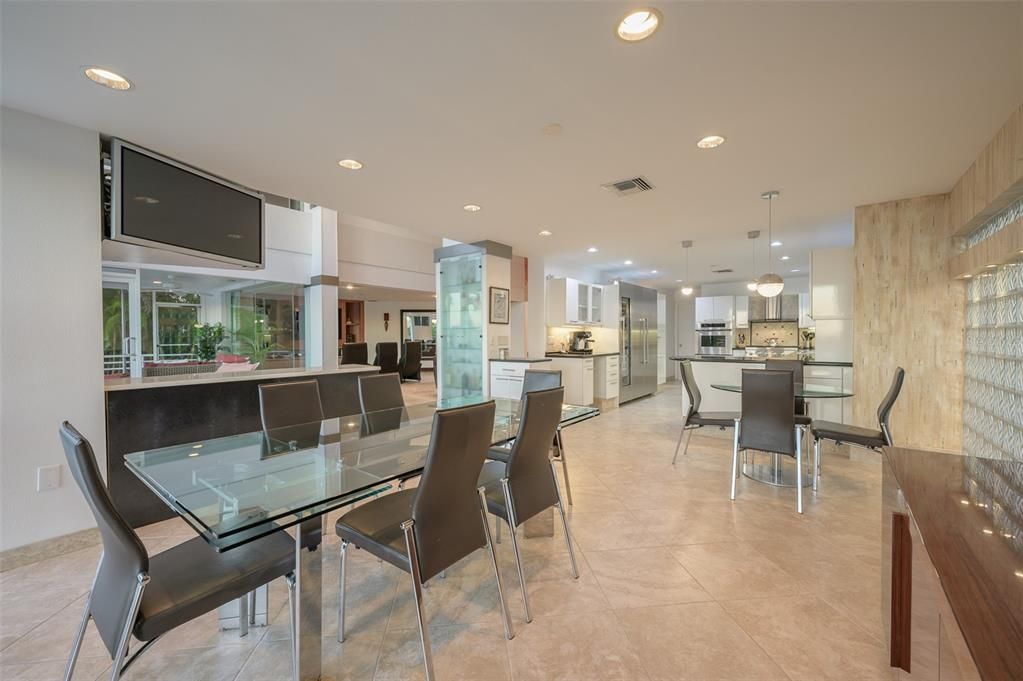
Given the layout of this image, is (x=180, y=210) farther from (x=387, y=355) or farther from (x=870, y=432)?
(x=387, y=355)

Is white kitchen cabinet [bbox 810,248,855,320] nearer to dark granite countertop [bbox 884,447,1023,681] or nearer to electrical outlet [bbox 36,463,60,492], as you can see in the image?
dark granite countertop [bbox 884,447,1023,681]

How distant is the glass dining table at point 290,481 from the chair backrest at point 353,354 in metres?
5.42

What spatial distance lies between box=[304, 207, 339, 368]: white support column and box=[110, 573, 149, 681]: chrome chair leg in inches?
218

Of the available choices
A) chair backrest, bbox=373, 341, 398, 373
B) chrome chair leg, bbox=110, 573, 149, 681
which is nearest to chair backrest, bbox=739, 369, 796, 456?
chrome chair leg, bbox=110, 573, 149, 681

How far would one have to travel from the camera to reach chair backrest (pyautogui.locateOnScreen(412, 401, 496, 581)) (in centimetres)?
139

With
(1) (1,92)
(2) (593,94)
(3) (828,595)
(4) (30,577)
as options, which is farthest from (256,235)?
(3) (828,595)

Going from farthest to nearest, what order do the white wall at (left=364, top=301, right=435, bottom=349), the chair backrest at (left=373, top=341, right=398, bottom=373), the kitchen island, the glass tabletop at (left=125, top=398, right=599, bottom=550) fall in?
the white wall at (left=364, top=301, right=435, bottom=349)
the chair backrest at (left=373, top=341, right=398, bottom=373)
the kitchen island
the glass tabletop at (left=125, top=398, right=599, bottom=550)

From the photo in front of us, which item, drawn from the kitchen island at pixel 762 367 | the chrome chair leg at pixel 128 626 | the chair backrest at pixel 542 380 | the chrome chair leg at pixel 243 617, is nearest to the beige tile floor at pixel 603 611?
the chrome chair leg at pixel 243 617

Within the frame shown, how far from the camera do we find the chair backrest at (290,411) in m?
2.30

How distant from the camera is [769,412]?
3.03 meters

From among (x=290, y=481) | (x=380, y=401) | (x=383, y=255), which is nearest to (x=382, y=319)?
(x=383, y=255)

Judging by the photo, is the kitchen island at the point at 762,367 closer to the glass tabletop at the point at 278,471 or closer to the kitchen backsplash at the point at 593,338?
the kitchen backsplash at the point at 593,338

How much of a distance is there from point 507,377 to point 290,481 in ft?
13.3

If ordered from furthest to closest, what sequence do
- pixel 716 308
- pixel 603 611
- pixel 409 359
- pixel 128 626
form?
pixel 409 359 → pixel 716 308 → pixel 603 611 → pixel 128 626
